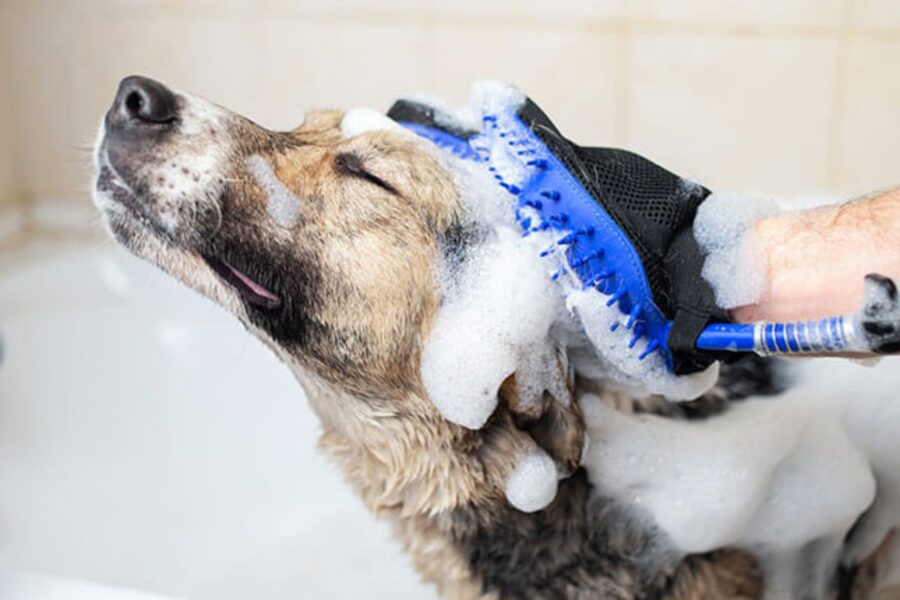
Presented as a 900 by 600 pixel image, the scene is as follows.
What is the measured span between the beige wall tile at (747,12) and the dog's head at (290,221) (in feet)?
3.03

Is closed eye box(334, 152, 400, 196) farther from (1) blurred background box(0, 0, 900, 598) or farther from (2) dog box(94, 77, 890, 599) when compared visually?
(1) blurred background box(0, 0, 900, 598)

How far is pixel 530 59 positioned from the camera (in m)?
2.04

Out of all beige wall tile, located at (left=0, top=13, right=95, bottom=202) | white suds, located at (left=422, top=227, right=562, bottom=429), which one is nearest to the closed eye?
white suds, located at (left=422, top=227, right=562, bottom=429)

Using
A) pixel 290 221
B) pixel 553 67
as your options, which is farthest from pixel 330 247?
pixel 553 67

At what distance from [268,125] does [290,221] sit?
118cm

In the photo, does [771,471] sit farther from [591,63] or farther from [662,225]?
[591,63]

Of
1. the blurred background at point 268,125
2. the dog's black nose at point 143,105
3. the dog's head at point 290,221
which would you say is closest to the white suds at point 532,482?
the dog's head at point 290,221

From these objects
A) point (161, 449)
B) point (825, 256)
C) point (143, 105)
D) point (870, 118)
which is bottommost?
point (161, 449)

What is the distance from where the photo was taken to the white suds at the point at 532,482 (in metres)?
1.17

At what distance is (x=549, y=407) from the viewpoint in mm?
1167

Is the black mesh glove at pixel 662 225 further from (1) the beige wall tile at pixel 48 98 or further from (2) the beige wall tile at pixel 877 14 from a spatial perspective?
(1) the beige wall tile at pixel 48 98

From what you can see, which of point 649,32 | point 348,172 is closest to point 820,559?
point 348,172

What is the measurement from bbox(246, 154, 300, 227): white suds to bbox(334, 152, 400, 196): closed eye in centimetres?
5

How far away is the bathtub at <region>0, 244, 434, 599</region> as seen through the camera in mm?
2070
